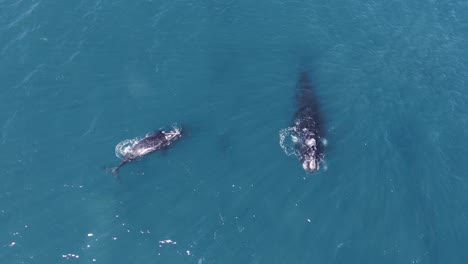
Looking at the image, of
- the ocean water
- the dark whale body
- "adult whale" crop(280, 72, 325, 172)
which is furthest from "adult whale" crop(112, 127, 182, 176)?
the dark whale body

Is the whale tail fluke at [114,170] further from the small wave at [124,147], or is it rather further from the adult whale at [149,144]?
the small wave at [124,147]

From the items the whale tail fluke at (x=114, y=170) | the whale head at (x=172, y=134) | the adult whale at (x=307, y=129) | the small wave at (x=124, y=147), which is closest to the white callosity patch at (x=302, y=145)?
the adult whale at (x=307, y=129)

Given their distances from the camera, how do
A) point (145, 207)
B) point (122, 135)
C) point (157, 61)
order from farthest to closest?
point (157, 61), point (122, 135), point (145, 207)

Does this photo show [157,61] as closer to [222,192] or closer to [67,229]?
[222,192]

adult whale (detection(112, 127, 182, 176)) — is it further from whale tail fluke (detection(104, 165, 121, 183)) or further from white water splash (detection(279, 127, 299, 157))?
white water splash (detection(279, 127, 299, 157))

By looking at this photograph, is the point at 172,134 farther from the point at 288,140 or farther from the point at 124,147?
the point at 288,140

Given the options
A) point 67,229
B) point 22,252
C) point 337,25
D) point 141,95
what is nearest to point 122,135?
point 141,95

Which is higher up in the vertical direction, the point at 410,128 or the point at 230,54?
the point at 230,54
